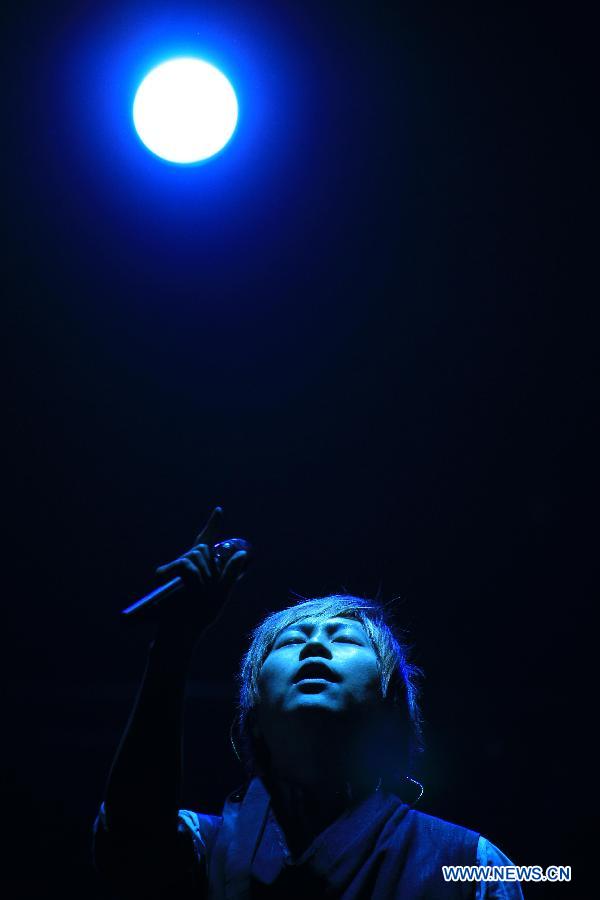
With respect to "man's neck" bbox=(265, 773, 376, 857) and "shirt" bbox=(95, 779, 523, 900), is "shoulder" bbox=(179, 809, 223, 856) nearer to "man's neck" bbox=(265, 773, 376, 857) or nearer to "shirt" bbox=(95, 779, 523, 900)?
"shirt" bbox=(95, 779, 523, 900)

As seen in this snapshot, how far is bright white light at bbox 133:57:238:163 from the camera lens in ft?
4.90

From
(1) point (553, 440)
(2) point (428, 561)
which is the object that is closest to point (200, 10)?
(1) point (553, 440)

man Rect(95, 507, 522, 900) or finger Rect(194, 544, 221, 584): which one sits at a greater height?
finger Rect(194, 544, 221, 584)

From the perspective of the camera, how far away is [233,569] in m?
1.10

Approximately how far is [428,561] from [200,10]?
6.03 feet

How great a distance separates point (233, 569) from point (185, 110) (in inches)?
39.9

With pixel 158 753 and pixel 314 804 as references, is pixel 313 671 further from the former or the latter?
pixel 158 753

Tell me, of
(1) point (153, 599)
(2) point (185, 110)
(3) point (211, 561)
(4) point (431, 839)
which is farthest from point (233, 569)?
(2) point (185, 110)

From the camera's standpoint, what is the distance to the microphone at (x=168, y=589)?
0.97 meters

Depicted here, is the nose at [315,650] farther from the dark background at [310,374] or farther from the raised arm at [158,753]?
the dark background at [310,374]

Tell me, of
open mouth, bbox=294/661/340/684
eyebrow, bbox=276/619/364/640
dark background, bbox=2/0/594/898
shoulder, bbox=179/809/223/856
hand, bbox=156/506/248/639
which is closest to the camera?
hand, bbox=156/506/248/639

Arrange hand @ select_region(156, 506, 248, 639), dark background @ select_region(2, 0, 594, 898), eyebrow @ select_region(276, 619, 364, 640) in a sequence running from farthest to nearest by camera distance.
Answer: dark background @ select_region(2, 0, 594, 898) → eyebrow @ select_region(276, 619, 364, 640) → hand @ select_region(156, 506, 248, 639)

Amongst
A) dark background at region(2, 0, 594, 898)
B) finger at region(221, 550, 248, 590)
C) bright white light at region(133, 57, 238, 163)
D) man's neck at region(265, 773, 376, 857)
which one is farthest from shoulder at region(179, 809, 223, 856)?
bright white light at region(133, 57, 238, 163)

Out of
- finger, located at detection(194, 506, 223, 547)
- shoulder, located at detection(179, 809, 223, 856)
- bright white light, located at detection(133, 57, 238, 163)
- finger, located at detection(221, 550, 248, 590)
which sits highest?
bright white light, located at detection(133, 57, 238, 163)
